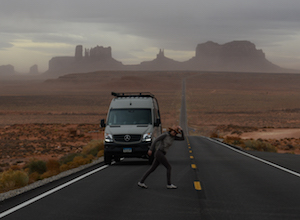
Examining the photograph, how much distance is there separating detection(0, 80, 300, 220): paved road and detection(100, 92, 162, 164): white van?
191 centimetres

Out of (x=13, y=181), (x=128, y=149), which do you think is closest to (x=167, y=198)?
(x=13, y=181)

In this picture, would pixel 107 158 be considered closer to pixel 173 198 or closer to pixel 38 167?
pixel 38 167

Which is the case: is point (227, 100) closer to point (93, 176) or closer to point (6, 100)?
point (6, 100)

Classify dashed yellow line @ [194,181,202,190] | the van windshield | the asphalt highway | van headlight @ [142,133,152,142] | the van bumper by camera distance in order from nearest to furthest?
the asphalt highway
dashed yellow line @ [194,181,202,190]
the van bumper
van headlight @ [142,133,152,142]
the van windshield

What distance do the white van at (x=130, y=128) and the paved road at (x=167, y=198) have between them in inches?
75.3

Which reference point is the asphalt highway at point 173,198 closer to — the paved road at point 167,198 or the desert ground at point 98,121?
the paved road at point 167,198

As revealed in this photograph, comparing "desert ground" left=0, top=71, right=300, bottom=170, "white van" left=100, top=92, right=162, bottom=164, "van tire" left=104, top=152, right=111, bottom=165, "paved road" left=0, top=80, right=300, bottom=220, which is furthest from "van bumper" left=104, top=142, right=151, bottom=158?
"desert ground" left=0, top=71, right=300, bottom=170

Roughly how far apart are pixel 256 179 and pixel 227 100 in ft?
347

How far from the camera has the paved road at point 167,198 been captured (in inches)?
317

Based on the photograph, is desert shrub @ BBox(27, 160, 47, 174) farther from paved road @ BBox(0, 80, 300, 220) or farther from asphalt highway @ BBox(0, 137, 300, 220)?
asphalt highway @ BBox(0, 137, 300, 220)

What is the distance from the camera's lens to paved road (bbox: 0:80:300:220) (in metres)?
8.06

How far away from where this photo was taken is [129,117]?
58.6 ft

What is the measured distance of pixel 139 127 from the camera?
17062mm

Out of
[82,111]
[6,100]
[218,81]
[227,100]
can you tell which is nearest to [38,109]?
[82,111]
